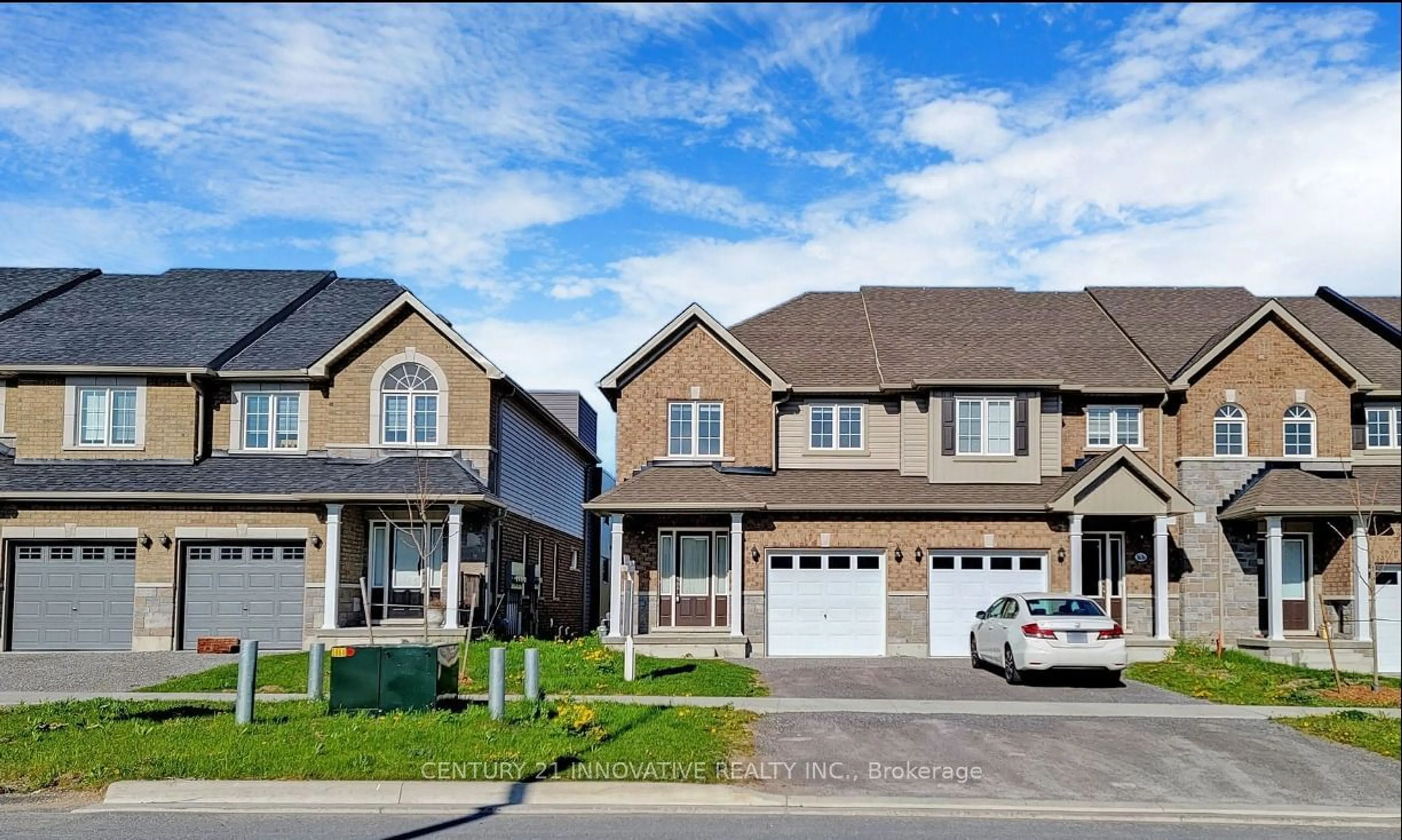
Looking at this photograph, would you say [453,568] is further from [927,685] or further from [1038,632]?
[1038,632]

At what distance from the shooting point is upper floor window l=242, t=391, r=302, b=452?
28812 mm

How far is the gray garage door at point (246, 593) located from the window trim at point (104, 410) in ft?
10.1

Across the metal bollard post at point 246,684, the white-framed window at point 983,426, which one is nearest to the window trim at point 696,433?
the white-framed window at point 983,426

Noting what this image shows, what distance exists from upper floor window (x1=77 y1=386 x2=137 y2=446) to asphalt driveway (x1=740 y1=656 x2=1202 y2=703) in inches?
587

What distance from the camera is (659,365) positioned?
28.6m

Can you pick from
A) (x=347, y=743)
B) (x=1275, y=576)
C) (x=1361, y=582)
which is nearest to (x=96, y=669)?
(x=347, y=743)

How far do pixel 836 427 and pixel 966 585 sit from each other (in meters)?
4.67

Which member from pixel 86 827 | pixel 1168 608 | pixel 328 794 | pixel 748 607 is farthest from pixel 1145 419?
pixel 86 827

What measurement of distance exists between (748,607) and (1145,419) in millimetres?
10223

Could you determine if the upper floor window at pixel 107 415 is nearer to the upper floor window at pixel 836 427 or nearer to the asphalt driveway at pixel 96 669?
the asphalt driveway at pixel 96 669

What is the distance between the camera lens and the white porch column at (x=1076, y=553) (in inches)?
1045

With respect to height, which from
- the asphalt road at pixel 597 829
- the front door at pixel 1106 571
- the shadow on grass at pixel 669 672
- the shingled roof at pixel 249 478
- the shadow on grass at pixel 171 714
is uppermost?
the shingled roof at pixel 249 478

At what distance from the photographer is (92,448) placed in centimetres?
2823

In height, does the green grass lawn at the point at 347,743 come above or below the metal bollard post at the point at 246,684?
below
